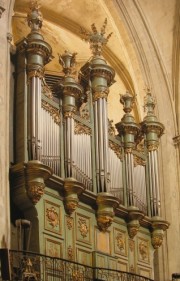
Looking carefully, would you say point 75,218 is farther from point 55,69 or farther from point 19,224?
point 55,69

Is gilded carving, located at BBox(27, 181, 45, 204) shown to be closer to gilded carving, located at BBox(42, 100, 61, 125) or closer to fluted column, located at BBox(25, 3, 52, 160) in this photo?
fluted column, located at BBox(25, 3, 52, 160)

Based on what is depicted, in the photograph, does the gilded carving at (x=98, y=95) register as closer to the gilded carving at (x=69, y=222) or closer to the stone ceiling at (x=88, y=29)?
the gilded carving at (x=69, y=222)

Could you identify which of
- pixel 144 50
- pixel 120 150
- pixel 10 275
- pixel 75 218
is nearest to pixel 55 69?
pixel 144 50

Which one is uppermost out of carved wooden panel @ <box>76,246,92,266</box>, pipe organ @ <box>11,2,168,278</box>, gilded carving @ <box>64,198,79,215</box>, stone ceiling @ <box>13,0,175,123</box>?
stone ceiling @ <box>13,0,175,123</box>

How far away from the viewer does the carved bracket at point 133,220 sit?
15.7 metres

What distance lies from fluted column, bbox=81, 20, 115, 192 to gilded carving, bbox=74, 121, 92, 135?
207 millimetres

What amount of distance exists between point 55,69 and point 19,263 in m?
10.0

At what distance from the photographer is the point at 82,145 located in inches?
596

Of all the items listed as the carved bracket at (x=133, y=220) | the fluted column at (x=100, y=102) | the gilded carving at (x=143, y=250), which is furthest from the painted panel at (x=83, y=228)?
the gilded carving at (x=143, y=250)

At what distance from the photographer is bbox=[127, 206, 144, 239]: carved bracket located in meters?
15.7

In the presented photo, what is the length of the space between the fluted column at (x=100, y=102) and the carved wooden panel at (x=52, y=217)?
140 centimetres

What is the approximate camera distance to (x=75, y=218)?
1436 cm

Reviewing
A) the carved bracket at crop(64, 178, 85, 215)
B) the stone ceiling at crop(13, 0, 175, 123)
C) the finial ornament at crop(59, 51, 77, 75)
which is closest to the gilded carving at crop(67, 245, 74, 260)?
the carved bracket at crop(64, 178, 85, 215)

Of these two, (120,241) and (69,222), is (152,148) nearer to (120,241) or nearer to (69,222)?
(120,241)
